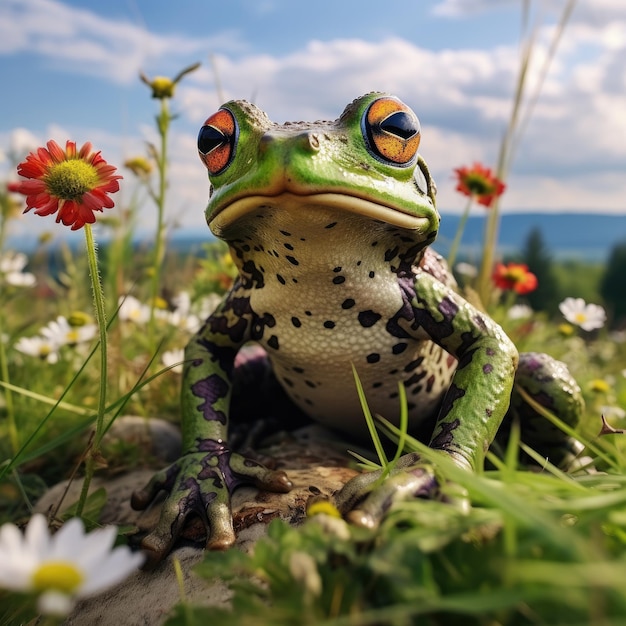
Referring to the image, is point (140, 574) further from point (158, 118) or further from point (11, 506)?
point (158, 118)

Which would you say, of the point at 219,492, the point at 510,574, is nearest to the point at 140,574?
the point at 219,492

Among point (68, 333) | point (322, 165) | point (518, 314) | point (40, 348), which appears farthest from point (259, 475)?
point (518, 314)

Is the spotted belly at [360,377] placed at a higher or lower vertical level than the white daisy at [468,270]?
lower

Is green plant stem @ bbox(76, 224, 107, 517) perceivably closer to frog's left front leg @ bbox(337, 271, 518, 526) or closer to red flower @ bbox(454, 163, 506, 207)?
frog's left front leg @ bbox(337, 271, 518, 526)

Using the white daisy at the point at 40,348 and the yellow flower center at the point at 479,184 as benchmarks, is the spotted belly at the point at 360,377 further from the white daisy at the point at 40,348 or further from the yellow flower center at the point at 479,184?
the yellow flower center at the point at 479,184

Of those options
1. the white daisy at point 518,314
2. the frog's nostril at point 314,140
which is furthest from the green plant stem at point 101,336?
the white daisy at point 518,314

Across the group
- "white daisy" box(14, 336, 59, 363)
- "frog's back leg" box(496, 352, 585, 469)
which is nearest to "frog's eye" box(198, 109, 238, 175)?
"frog's back leg" box(496, 352, 585, 469)
